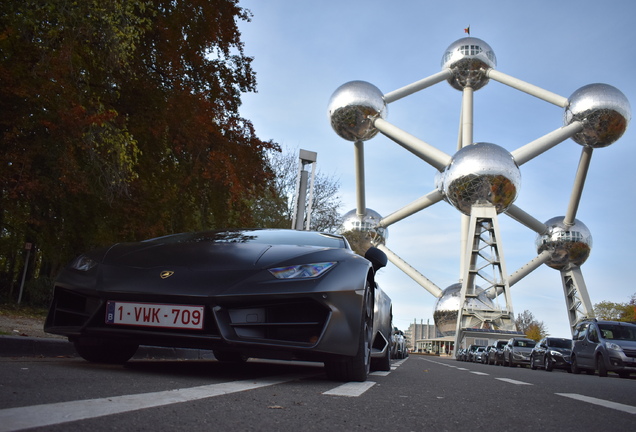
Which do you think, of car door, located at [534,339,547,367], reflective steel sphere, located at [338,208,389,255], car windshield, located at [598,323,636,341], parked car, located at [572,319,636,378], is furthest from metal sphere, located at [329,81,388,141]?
car windshield, located at [598,323,636,341]

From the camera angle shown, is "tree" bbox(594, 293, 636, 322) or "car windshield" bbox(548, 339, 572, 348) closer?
"car windshield" bbox(548, 339, 572, 348)

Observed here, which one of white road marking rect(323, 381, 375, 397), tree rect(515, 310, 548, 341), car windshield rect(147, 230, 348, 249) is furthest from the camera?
tree rect(515, 310, 548, 341)

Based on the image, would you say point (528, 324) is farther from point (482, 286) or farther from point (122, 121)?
point (122, 121)

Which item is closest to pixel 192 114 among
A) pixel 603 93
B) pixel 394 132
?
pixel 394 132

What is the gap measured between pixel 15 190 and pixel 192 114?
3.80 metres

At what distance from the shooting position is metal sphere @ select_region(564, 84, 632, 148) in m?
50.8

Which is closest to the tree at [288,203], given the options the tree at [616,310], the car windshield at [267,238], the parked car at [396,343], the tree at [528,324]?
the parked car at [396,343]

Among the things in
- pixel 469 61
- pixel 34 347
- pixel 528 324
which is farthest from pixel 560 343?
pixel 528 324

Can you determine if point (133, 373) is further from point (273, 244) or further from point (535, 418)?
point (535, 418)

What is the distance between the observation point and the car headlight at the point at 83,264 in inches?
198

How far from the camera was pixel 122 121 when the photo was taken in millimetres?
12766

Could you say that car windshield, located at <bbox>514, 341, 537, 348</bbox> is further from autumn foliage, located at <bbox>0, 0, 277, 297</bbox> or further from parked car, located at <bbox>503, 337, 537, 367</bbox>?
autumn foliage, located at <bbox>0, 0, 277, 297</bbox>

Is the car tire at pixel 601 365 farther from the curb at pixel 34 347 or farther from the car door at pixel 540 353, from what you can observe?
the curb at pixel 34 347

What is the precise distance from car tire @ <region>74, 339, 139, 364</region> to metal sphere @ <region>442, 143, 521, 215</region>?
4099cm
